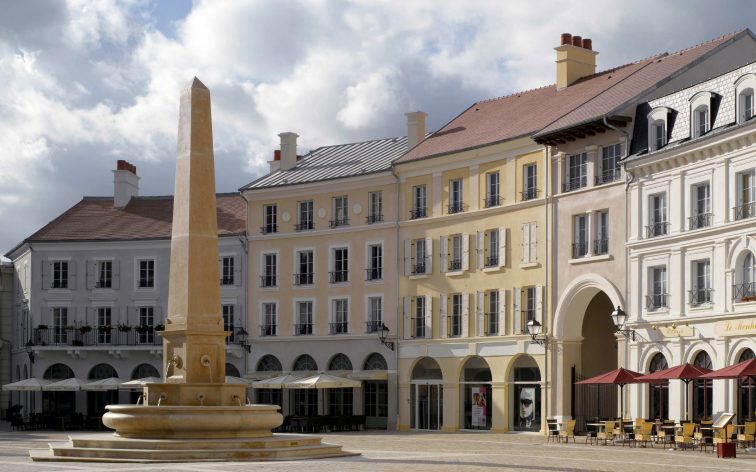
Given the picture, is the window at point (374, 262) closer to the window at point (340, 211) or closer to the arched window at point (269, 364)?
the window at point (340, 211)

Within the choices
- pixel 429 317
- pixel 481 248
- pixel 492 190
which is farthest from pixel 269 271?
pixel 492 190

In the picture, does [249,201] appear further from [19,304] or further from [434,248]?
[19,304]

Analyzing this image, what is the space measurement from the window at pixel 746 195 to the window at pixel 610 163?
599 cm

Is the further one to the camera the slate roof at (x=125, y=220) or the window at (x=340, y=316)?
the slate roof at (x=125, y=220)

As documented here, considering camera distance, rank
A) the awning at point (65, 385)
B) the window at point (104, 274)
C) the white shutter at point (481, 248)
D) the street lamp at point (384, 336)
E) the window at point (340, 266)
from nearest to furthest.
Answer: the white shutter at point (481, 248)
the street lamp at point (384, 336)
the window at point (340, 266)
the awning at point (65, 385)
the window at point (104, 274)

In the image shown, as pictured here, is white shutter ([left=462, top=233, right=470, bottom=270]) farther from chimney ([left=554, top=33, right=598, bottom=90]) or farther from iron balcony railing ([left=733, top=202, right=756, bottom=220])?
iron balcony railing ([left=733, top=202, right=756, bottom=220])

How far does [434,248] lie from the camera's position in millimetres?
53844

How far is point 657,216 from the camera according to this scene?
43656 millimetres

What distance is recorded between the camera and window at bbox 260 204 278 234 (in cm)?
5981

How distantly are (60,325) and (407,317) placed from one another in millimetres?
18257

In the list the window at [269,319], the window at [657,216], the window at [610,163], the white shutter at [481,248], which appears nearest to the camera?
the window at [657,216]

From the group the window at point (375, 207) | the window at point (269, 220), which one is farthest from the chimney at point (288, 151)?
the window at point (375, 207)

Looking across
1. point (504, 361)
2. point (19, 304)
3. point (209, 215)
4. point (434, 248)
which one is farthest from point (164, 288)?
point (209, 215)

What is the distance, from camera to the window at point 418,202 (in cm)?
5453
